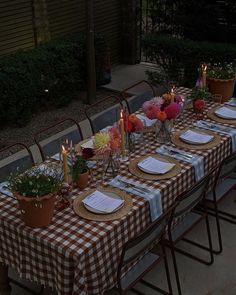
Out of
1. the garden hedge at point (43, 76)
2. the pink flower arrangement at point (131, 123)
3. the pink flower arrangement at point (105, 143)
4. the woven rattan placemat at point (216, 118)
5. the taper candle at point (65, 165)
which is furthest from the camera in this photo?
the garden hedge at point (43, 76)

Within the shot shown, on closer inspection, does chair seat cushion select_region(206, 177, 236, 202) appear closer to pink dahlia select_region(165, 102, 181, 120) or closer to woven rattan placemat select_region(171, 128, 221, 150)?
woven rattan placemat select_region(171, 128, 221, 150)

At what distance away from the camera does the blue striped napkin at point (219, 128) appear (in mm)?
5039

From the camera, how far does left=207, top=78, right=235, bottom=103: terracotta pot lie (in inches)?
228

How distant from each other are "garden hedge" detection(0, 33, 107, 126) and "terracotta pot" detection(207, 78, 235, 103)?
305 cm

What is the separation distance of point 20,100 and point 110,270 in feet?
14.7

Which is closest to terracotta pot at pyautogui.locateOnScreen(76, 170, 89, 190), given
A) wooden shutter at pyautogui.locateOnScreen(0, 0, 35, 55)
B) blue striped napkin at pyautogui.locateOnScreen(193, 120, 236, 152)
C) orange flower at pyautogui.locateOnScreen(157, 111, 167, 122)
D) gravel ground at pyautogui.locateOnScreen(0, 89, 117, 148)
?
orange flower at pyautogui.locateOnScreen(157, 111, 167, 122)

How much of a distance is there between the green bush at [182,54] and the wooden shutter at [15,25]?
2149 mm

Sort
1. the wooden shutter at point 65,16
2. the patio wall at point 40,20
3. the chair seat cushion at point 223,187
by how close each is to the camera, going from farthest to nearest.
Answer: the wooden shutter at point 65,16 → the patio wall at point 40,20 → the chair seat cushion at point 223,187

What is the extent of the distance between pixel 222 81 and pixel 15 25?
426cm

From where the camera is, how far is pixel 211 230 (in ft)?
16.6

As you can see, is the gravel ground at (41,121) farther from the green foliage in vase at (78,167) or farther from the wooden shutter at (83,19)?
the green foliage in vase at (78,167)

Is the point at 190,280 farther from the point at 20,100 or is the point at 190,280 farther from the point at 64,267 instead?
the point at 20,100

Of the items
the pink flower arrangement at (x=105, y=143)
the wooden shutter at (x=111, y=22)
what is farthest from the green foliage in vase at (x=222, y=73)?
the wooden shutter at (x=111, y=22)

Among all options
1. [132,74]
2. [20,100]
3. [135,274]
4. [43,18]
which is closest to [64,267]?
[135,274]
